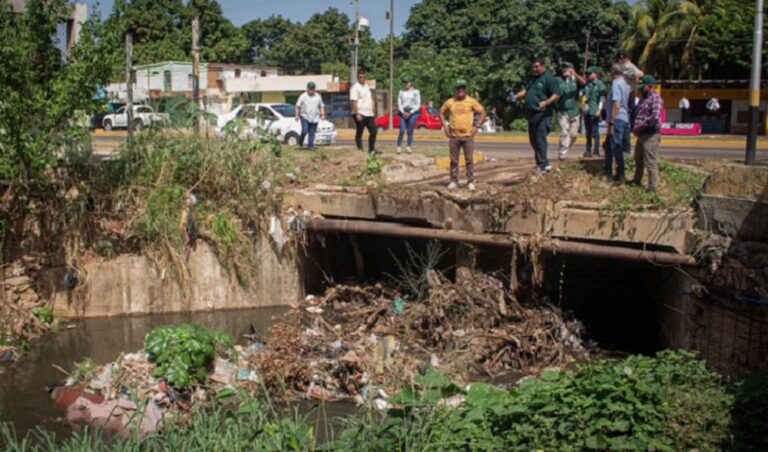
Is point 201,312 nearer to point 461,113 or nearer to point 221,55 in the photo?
point 461,113

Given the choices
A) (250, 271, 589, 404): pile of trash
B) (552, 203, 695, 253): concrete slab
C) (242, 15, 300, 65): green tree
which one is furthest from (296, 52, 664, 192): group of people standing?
(242, 15, 300, 65): green tree

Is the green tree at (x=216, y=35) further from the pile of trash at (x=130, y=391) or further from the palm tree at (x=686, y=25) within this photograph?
the pile of trash at (x=130, y=391)

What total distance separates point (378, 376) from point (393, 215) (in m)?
3.65

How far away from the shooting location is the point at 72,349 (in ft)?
35.4

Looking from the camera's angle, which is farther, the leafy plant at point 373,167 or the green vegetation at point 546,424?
the leafy plant at point 373,167

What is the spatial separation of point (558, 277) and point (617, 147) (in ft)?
7.98

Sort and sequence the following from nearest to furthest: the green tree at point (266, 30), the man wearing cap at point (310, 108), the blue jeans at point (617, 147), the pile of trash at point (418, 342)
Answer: the pile of trash at point (418, 342)
the blue jeans at point (617, 147)
the man wearing cap at point (310, 108)
the green tree at point (266, 30)

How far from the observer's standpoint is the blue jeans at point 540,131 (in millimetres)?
11859

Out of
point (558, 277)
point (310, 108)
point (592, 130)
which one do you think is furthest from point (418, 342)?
point (310, 108)

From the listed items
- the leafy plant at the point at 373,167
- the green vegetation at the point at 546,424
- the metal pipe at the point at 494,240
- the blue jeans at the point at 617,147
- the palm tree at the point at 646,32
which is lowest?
the green vegetation at the point at 546,424

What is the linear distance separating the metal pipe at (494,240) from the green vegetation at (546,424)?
3720mm

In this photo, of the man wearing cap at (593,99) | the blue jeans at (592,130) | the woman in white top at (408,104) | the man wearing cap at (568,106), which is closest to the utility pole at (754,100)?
the man wearing cap at (593,99)

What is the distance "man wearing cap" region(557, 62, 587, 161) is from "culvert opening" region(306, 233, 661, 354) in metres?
2.30

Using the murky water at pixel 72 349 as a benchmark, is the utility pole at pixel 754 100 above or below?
above
